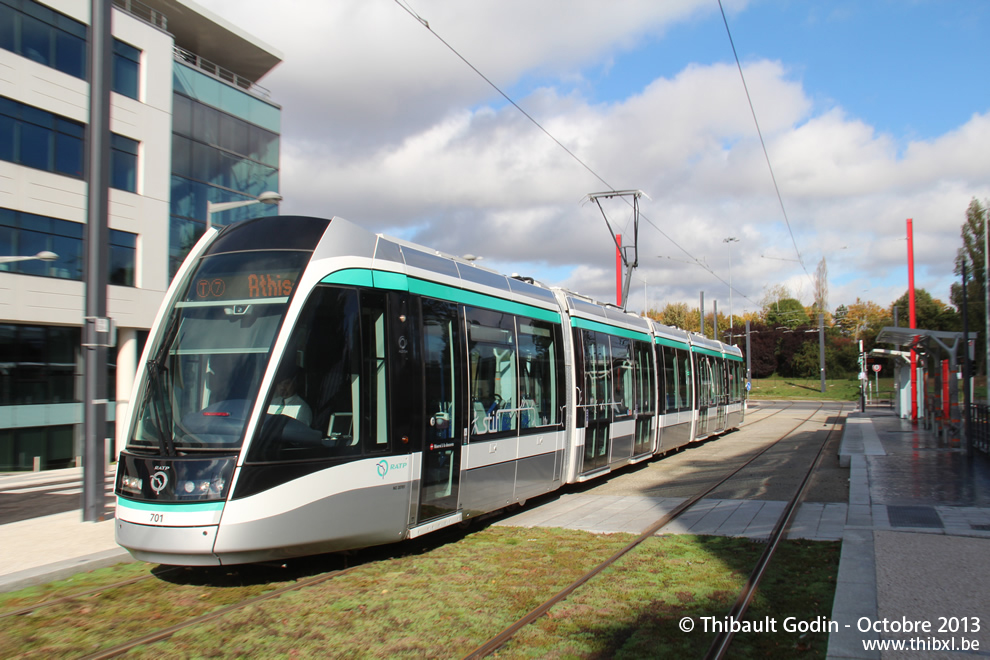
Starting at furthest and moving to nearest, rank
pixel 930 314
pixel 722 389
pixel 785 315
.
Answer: pixel 785 315
pixel 930 314
pixel 722 389

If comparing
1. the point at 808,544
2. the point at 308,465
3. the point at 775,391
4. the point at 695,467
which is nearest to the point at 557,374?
the point at 808,544

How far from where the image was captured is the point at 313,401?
20.6 ft

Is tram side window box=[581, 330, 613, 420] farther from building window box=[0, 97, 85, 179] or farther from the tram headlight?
building window box=[0, 97, 85, 179]

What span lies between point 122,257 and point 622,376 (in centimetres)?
1539

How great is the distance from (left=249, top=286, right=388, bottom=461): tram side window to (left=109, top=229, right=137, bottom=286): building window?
1690 cm

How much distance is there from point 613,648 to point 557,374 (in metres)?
5.84

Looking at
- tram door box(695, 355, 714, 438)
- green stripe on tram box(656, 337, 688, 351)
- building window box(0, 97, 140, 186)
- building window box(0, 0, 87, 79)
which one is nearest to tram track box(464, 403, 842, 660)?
green stripe on tram box(656, 337, 688, 351)

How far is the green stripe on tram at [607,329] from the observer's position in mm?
11602

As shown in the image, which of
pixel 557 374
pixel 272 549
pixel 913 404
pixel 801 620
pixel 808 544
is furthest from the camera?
pixel 913 404

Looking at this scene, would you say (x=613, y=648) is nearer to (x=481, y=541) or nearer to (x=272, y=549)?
(x=272, y=549)

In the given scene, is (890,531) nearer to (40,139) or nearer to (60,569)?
(60,569)

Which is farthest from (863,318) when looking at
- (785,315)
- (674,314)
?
(674,314)

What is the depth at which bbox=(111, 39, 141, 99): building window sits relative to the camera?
68.2 ft

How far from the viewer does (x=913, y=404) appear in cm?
2969
